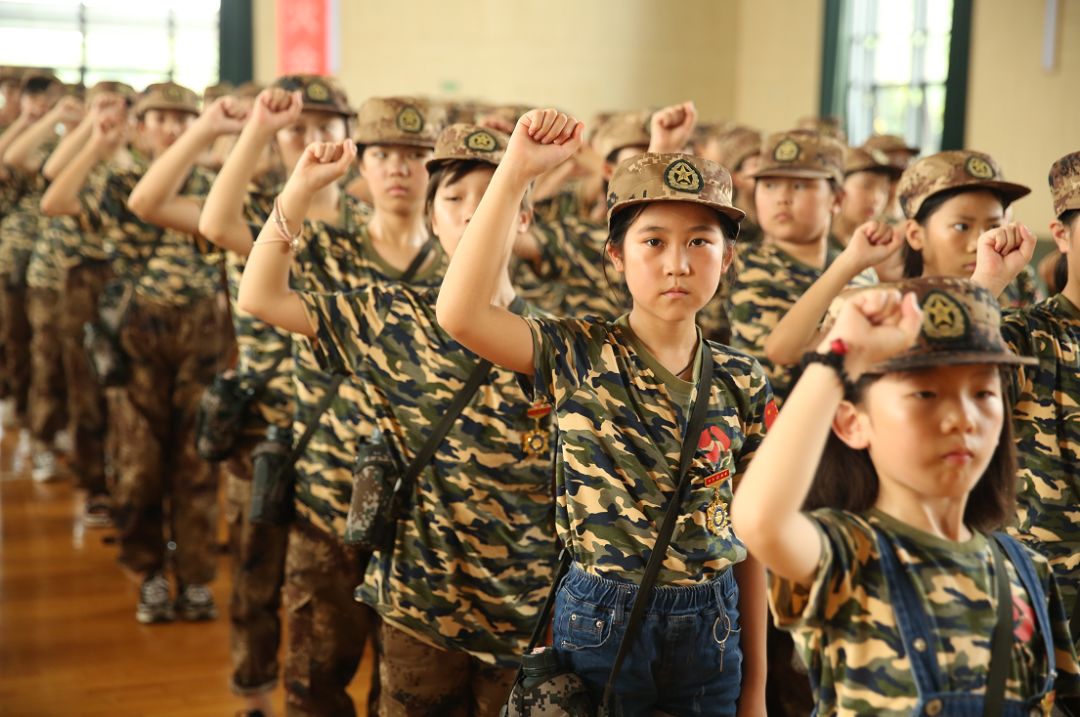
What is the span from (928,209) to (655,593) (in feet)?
4.14

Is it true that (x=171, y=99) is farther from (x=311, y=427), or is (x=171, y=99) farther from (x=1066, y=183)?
(x=1066, y=183)

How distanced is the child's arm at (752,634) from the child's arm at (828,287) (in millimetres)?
558

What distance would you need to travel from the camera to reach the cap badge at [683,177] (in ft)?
6.81

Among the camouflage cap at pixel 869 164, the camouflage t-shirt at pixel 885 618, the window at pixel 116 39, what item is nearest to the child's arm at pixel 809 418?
the camouflage t-shirt at pixel 885 618

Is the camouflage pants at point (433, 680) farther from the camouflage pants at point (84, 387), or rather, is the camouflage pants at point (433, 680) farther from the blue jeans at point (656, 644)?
the camouflage pants at point (84, 387)

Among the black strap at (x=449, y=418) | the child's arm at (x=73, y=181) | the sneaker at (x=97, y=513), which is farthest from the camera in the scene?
the sneaker at (x=97, y=513)

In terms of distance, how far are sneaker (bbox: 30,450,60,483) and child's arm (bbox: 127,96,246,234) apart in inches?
Result: 148

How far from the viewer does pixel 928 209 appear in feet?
9.22

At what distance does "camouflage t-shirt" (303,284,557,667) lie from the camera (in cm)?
257

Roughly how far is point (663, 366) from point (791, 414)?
2.11 ft

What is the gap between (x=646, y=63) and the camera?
11344 millimetres

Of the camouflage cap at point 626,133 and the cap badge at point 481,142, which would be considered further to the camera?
the camouflage cap at point 626,133

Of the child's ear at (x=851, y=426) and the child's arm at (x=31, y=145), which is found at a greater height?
the child's arm at (x=31, y=145)

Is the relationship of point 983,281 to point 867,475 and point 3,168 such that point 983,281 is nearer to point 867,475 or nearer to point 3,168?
point 867,475
